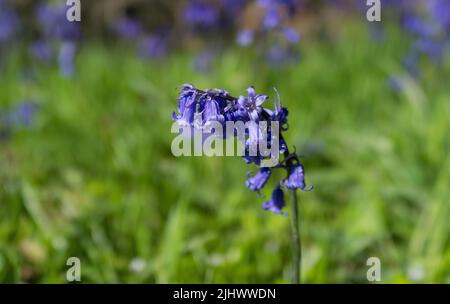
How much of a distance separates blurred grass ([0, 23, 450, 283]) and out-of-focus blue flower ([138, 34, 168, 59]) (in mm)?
2307

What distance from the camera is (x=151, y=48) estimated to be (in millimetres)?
7574

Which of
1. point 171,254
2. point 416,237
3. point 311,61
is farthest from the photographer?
point 311,61

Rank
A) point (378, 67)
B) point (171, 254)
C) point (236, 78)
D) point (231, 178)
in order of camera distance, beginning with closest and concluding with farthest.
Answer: point (171, 254) < point (231, 178) < point (236, 78) < point (378, 67)

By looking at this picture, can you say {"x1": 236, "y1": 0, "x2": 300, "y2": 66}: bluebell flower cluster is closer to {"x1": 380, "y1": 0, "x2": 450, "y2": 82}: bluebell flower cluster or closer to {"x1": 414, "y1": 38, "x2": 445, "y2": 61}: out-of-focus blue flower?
{"x1": 380, "y1": 0, "x2": 450, "y2": 82}: bluebell flower cluster

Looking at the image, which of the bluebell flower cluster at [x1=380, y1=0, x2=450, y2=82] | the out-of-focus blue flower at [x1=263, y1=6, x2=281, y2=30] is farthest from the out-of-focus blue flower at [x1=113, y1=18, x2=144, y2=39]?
the out-of-focus blue flower at [x1=263, y1=6, x2=281, y2=30]

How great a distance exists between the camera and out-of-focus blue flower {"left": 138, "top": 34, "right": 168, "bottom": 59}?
754 centimetres

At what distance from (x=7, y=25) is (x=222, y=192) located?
4.73 metres

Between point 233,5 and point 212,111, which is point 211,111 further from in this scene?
point 233,5

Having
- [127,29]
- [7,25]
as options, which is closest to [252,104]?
[7,25]

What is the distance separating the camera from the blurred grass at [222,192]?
2709 mm

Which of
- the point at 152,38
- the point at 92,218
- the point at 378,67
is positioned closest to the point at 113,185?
the point at 92,218

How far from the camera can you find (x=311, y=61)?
6.38m
